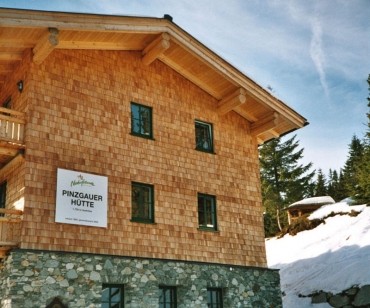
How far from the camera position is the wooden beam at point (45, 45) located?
13617mm

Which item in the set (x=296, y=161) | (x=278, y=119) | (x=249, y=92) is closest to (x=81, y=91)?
(x=249, y=92)

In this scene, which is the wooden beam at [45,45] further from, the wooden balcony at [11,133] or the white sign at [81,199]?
the white sign at [81,199]

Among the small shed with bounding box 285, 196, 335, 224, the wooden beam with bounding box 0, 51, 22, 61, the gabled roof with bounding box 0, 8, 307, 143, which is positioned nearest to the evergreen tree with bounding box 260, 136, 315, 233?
the small shed with bounding box 285, 196, 335, 224

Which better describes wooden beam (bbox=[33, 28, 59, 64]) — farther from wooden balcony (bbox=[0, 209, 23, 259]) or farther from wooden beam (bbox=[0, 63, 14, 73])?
wooden balcony (bbox=[0, 209, 23, 259])

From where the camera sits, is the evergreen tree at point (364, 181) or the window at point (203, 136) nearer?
the window at point (203, 136)

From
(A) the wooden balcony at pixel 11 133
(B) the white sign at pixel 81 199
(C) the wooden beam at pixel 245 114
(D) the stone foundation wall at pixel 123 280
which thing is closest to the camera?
(D) the stone foundation wall at pixel 123 280

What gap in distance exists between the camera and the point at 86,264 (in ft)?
44.6

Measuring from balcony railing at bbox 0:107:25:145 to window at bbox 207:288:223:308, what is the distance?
7435 millimetres

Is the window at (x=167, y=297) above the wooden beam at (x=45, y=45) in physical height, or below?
below

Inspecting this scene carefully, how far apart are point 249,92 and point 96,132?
19.6 ft

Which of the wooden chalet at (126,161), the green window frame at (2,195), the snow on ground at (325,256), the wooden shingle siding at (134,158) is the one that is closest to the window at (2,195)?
the green window frame at (2,195)

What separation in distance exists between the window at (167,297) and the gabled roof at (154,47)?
22.4 feet

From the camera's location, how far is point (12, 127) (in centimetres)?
1364

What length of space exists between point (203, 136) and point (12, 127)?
6.92 m
